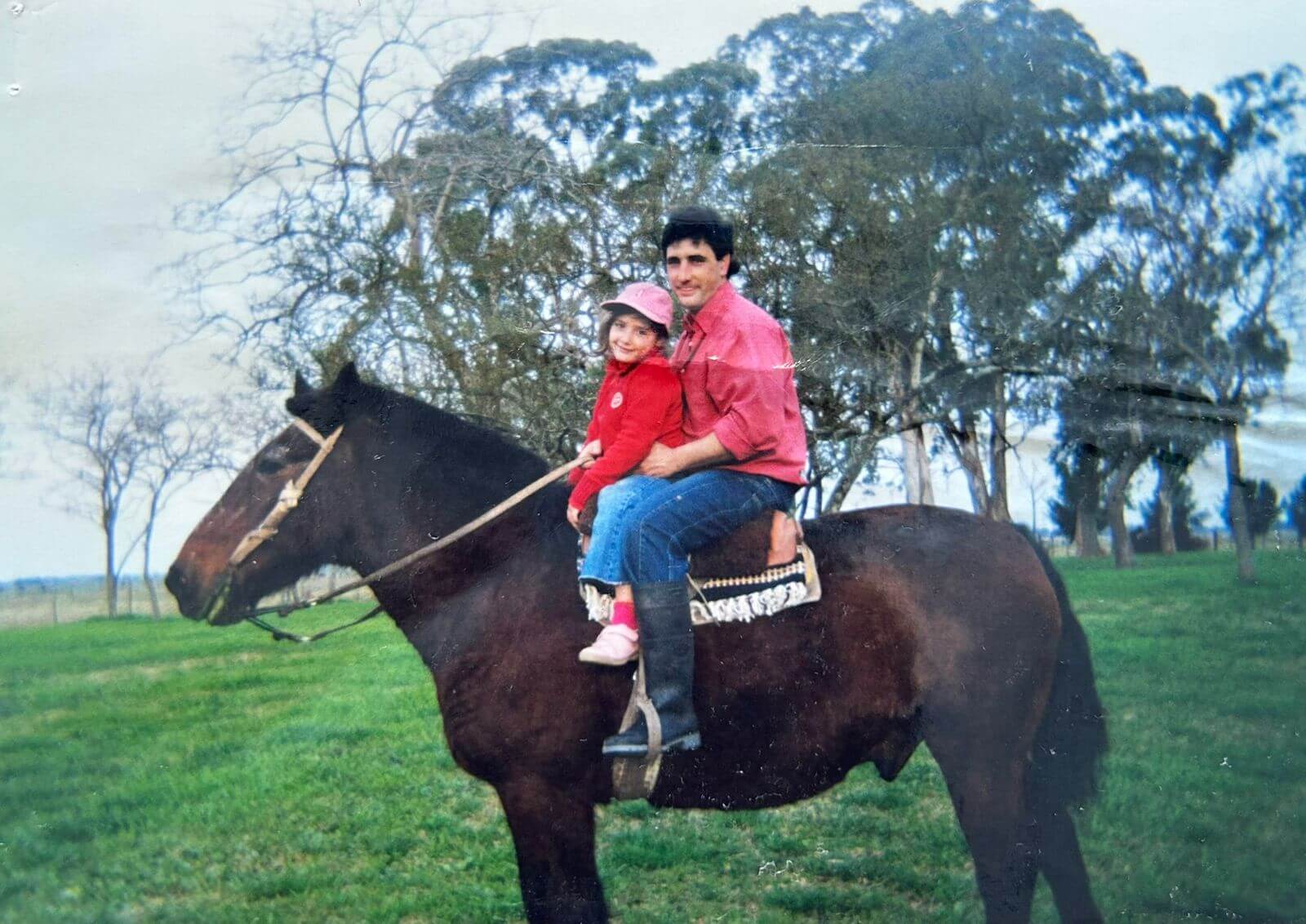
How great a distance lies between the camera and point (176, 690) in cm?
348

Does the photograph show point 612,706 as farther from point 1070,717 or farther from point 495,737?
point 1070,717

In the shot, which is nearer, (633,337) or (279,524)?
(633,337)

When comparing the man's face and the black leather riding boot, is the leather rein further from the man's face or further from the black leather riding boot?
the man's face

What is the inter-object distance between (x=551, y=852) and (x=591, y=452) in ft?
4.38

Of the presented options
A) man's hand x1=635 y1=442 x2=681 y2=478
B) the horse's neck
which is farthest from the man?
the horse's neck

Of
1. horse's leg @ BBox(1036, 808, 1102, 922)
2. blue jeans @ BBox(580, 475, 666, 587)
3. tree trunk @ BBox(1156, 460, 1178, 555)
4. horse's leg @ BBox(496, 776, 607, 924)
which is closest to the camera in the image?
blue jeans @ BBox(580, 475, 666, 587)

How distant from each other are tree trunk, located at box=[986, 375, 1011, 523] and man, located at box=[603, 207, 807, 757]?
0.78 meters

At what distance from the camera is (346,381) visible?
11.0 ft

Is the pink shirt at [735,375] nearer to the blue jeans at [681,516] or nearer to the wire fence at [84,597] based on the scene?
the blue jeans at [681,516]

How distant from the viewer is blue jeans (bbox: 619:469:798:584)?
9.87 ft

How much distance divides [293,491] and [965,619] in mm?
2385

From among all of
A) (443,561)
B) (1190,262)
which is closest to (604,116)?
(443,561)

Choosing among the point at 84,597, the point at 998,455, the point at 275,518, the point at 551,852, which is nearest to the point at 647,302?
the point at 998,455

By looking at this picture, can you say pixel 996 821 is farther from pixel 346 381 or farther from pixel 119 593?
pixel 119 593
